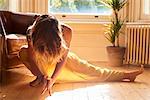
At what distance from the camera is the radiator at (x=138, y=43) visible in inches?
196

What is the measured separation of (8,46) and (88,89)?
0.95 metres

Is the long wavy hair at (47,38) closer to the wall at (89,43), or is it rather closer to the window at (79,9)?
the wall at (89,43)

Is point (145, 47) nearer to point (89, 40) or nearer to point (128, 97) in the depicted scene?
point (89, 40)

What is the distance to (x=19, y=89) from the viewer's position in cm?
318

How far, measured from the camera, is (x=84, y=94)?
304 cm

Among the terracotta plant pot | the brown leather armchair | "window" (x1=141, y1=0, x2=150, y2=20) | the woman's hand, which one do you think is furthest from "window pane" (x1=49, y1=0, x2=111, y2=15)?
the woman's hand

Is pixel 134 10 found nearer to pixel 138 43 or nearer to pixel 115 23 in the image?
pixel 115 23

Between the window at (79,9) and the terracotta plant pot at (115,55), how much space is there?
2.28ft

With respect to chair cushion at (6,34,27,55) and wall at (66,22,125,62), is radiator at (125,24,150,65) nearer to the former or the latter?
wall at (66,22,125,62)

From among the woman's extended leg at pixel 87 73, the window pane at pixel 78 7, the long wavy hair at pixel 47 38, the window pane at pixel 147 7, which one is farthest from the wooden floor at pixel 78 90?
the window pane at pixel 78 7

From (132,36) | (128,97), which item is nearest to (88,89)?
(128,97)

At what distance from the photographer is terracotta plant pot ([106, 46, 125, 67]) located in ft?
16.2

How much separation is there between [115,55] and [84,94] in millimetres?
2029

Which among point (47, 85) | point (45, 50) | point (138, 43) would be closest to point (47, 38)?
point (45, 50)
